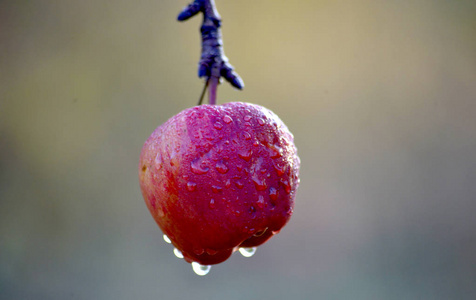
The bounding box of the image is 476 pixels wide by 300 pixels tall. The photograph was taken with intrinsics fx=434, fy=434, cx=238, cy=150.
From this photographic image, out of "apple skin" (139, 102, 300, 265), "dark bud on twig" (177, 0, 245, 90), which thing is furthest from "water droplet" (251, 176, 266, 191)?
"dark bud on twig" (177, 0, 245, 90)

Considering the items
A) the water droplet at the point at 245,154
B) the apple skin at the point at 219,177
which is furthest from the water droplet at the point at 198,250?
the water droplet at the point at 245,154

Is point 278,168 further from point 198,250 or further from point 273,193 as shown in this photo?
point 198,250

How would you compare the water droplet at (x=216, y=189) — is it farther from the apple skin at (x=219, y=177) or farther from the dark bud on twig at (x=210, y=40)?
the dark bud on twig at (x=210, y=40)

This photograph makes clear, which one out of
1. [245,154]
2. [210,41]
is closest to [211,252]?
[245,154]

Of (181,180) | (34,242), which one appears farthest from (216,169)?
(34,242)

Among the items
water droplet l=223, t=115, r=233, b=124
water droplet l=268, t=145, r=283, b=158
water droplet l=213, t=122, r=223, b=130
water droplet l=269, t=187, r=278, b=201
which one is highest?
water droplet l=223, t=115, r=233, b=124

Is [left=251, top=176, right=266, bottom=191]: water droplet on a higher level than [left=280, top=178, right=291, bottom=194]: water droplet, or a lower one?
lower

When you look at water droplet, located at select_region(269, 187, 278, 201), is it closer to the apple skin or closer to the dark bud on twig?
the apple skin

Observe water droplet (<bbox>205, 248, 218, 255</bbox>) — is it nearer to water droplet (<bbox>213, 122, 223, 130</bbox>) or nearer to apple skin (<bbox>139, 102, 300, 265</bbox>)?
apple skin (<bbox>139, 102, 300, 265</bbox>)

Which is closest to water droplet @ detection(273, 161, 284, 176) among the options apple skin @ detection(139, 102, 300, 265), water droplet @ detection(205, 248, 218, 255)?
apple skin @ detection(139, 102, 300, 265)
